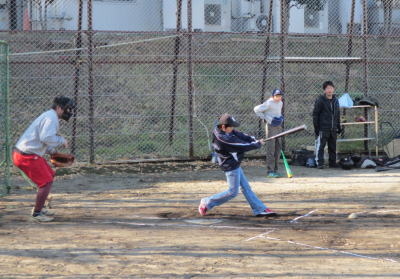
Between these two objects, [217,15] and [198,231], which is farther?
[217,15]

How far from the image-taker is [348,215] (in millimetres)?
9703

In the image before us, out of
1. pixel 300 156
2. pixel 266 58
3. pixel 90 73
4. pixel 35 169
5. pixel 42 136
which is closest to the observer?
pixel 42 136

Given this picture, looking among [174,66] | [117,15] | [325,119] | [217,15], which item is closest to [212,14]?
[217,15]

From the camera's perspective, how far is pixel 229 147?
935 centimetres

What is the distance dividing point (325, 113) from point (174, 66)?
3418 mm

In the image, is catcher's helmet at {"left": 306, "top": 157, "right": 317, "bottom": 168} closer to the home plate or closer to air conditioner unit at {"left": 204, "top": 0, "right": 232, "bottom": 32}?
the home plate

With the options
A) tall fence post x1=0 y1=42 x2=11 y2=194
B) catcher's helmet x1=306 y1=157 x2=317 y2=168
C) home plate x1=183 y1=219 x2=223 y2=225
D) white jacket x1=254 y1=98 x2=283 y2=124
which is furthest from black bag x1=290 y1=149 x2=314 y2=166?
tall fence post x1=0 y1=42 x2=11 y2=194

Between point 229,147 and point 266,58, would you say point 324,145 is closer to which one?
point 266,58

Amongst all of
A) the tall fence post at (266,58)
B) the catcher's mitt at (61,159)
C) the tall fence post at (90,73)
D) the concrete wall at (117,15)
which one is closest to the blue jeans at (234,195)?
the catcher's mitt at (61,159)

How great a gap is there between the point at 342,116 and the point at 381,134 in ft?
4.58

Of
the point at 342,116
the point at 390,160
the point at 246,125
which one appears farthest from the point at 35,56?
the point at 390,160

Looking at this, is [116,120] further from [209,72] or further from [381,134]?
[381,134]

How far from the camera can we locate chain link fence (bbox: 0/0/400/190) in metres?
15.2

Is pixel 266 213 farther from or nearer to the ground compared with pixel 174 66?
nearer to the ground
